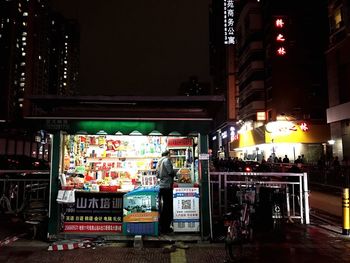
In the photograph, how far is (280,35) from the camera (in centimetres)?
4375

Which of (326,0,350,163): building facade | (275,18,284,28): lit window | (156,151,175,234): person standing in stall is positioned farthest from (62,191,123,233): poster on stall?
(275,18,284,28): lit window

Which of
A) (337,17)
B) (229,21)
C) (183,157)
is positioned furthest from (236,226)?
(229,21)

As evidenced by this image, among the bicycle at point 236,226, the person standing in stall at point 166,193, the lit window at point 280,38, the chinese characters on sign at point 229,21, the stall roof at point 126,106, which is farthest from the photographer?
the chinese characters on sign at point 229,21

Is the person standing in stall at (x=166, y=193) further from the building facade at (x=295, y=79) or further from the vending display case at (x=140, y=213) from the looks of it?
the building facade at (x=295, y=79)

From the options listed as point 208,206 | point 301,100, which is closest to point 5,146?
point 208,206

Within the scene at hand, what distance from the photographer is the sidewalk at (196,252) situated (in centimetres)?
770

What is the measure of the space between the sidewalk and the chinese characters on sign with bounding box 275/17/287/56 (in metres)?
38.0

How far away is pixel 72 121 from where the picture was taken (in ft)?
30.1

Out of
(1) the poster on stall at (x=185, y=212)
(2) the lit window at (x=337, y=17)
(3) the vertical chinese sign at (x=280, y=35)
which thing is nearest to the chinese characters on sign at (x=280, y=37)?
(3) the vertical chinese sign at (x=280, y=35)

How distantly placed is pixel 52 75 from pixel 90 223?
16277 cm

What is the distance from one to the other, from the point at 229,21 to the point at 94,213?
6127 centimetres

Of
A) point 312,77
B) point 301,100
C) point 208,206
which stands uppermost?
point 312,77

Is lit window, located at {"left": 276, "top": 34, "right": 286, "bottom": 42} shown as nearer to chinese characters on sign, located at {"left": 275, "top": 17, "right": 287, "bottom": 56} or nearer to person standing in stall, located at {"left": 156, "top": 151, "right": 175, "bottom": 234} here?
chinese characters on sign, located at {"left": 275, "top": 17, "right": 287, "bottom": 56}

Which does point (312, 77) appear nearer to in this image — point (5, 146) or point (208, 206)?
point (5, 146)
